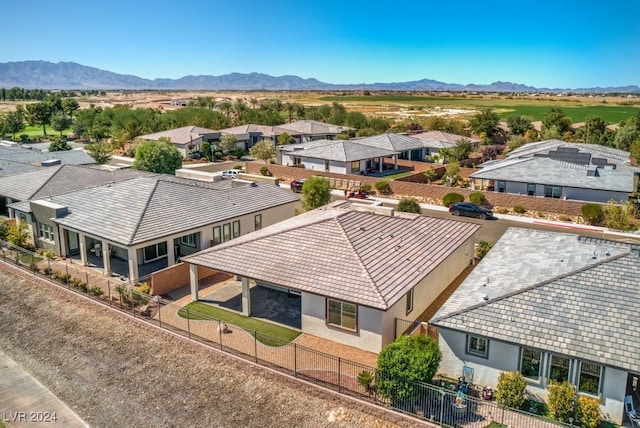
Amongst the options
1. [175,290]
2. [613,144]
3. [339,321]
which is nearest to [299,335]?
[339,321]

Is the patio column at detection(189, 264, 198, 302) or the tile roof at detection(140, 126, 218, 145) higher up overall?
the tile roof at detection(140, 126, 218, 145)

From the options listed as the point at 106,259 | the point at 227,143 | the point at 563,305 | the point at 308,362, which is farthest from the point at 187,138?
the point at 563,305

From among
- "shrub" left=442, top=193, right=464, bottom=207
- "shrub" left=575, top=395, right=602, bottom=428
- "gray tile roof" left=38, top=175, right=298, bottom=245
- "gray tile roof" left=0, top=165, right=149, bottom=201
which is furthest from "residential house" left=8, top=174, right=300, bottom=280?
"shrub" left=575, top=395, right=602, bottom=428

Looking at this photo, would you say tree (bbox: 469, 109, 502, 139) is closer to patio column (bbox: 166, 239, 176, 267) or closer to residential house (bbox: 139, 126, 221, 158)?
residential house (bbox: 139, 126, 221, 158)

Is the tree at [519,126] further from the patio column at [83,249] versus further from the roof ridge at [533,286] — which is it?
the patio column at [83,249]

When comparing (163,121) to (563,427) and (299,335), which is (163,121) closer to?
(299,335)

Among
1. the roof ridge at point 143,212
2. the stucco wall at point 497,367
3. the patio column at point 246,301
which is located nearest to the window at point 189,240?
the roof ridge at point 143,212
